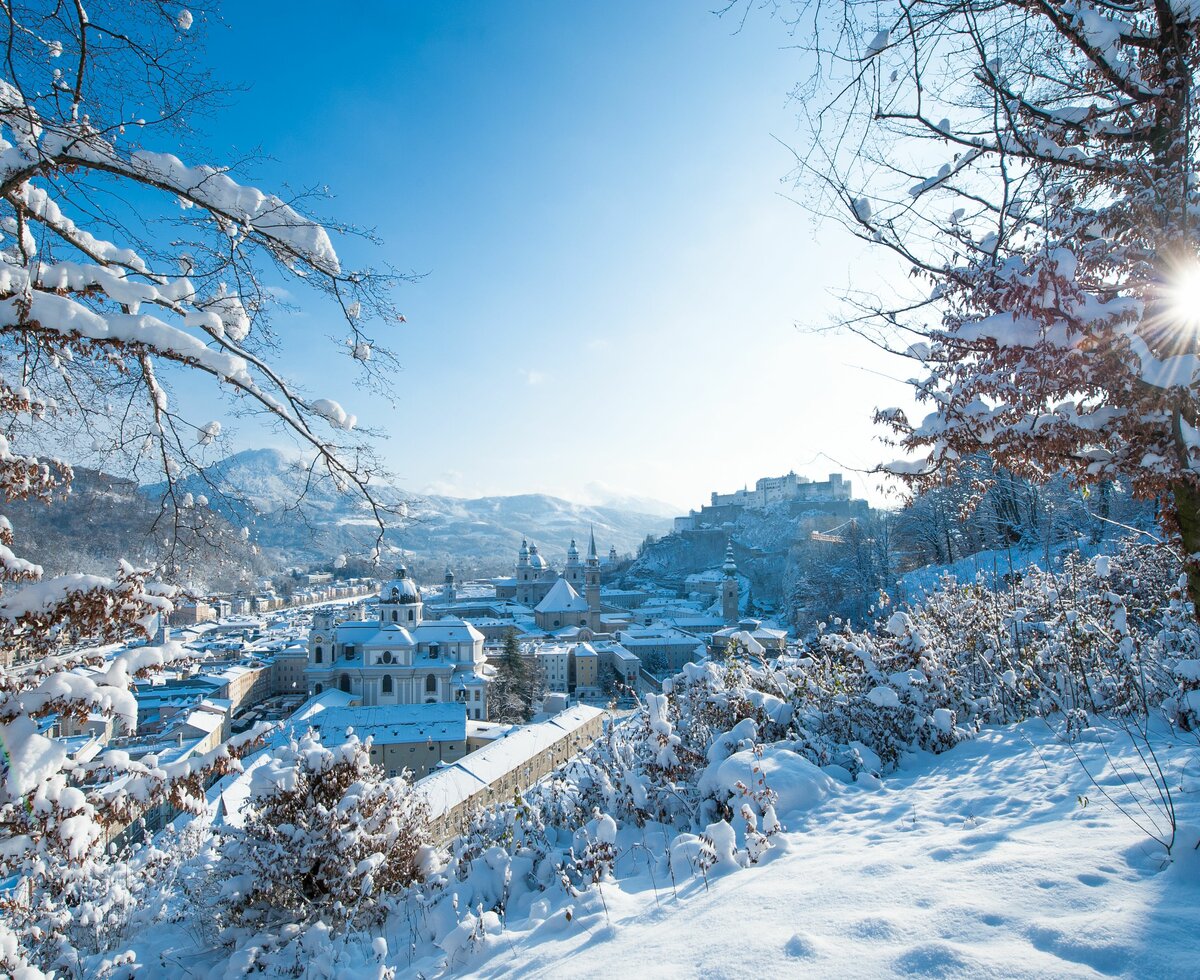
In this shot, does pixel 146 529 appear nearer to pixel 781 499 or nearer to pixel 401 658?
pixel 401 658

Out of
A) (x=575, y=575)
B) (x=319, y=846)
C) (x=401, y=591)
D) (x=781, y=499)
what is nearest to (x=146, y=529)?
(x=319, y=846)

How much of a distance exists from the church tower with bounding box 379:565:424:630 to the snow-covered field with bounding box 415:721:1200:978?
36.7 meters

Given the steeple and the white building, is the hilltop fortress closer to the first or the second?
the steeple

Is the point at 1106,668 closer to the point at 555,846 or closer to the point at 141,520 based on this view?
the point at 555,846

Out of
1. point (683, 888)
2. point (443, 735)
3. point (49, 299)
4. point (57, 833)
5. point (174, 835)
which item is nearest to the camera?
point (49, 299)

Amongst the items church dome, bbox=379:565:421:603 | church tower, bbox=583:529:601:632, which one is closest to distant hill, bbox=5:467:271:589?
church dome, bbox=379:565:421:603

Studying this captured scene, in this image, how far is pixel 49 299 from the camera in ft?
9.06

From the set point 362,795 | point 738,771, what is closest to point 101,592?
point 362,795

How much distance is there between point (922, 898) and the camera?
238 cm

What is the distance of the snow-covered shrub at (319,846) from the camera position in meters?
4.61

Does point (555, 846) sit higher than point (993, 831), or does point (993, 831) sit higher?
point (993, 831)

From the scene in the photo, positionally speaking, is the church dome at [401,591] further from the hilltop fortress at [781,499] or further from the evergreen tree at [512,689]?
the hilltop fortress at [781,499]

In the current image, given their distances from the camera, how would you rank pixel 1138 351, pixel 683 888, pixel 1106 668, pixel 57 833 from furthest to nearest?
1. pixel 1106 668
2. pixel 683 888
3. pixel 57 833
4. pixel 1138 351

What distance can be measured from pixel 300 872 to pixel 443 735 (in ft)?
72.6
